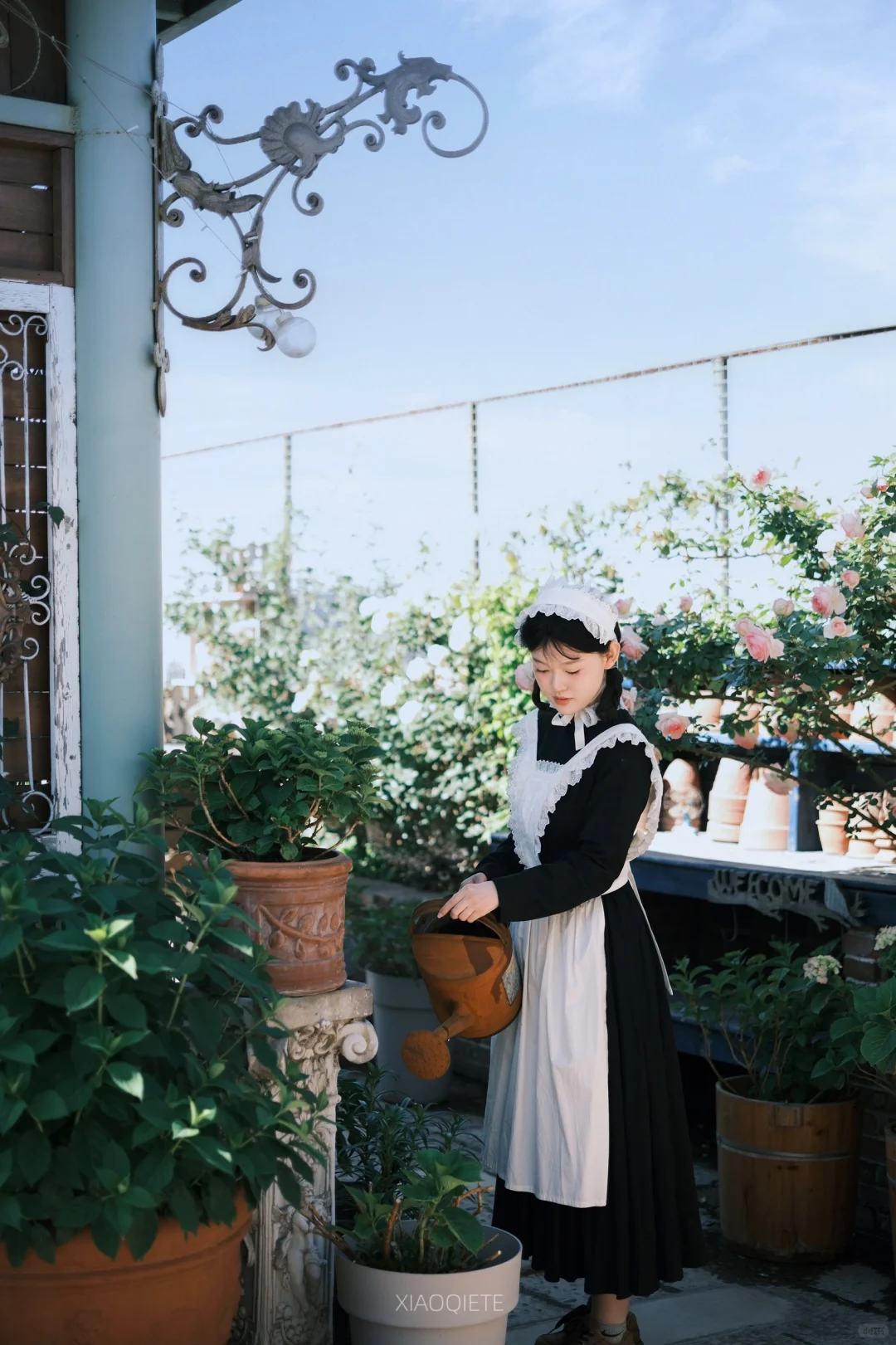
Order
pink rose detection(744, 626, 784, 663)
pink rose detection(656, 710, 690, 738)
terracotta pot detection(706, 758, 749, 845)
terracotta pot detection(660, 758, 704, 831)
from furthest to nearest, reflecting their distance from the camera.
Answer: terracotta pot detection(660, 758, 704, 831), terracotta pot detection(706, 758, 749, 845), pink rose detection(656, 710, 690, 738), pink rose detection(744, 626, 784, 663)

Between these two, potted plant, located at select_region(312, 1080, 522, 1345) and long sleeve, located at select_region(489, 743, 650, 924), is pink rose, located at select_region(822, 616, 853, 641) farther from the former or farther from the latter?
potted plant, located at select_region(312, 1080, 522, 1345)

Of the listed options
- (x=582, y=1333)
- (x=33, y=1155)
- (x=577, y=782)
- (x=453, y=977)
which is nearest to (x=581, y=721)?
(x=577, y=782)

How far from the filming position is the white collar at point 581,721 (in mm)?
2920

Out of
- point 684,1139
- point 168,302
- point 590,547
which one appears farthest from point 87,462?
point 590,547

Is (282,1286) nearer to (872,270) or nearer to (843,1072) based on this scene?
(843,1072)

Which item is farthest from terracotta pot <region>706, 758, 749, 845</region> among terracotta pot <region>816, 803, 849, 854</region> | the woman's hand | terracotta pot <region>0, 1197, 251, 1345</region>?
terracotta pot <region>0, 1197, 251, 1345</region>

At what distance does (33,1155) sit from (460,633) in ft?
14.4

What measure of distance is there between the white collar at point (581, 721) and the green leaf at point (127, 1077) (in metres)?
1.30

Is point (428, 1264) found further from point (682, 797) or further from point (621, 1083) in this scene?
point (682, 797)

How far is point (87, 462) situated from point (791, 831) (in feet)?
8.72

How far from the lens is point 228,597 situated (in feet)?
27.0

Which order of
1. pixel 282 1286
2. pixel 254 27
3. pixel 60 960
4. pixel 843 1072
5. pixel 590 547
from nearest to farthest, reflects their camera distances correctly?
1. pixel 60 960
2. pixel 282 1286
3. pixel 843 1072
4. pixel 590 547
5. pixel 254 27

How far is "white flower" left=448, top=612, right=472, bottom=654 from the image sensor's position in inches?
241

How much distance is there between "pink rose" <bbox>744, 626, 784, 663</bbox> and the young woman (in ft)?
2.61
